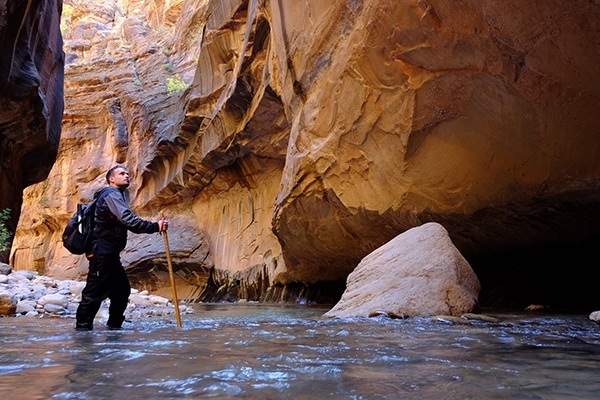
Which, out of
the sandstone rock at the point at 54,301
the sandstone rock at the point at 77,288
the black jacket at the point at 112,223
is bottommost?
the sandstone rock at the point at 54,301

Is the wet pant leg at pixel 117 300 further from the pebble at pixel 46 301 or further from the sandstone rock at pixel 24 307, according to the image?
the sandstone rock at pixel 24 307

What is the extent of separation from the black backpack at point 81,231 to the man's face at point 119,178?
19cm

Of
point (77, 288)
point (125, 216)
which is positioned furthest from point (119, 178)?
point (77, 288)

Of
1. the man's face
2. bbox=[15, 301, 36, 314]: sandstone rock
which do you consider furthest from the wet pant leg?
bbox=[15, 301, 36, 314]: sandstone rock

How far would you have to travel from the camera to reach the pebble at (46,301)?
18.8 feet

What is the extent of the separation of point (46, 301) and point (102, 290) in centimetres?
282

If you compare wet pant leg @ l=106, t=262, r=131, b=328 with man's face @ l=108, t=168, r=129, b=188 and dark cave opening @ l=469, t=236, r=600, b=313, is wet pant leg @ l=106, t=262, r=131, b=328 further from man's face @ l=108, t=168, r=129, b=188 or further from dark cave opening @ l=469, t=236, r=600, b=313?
dark cave opening @ l=469, t=236, r=600, b=313

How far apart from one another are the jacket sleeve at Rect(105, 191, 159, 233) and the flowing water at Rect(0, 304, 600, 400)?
51.2 inches

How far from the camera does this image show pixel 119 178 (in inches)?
175

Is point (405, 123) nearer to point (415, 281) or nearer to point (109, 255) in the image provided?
point (415, 281)

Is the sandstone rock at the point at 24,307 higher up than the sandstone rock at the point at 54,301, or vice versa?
the sandstone rock at the point at 54,301

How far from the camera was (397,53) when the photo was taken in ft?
20.8

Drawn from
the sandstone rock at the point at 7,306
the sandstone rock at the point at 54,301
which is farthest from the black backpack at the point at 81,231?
the sandstone rock at the point at 54,301

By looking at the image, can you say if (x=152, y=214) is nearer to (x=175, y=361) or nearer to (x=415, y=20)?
(x=415, y=20)
